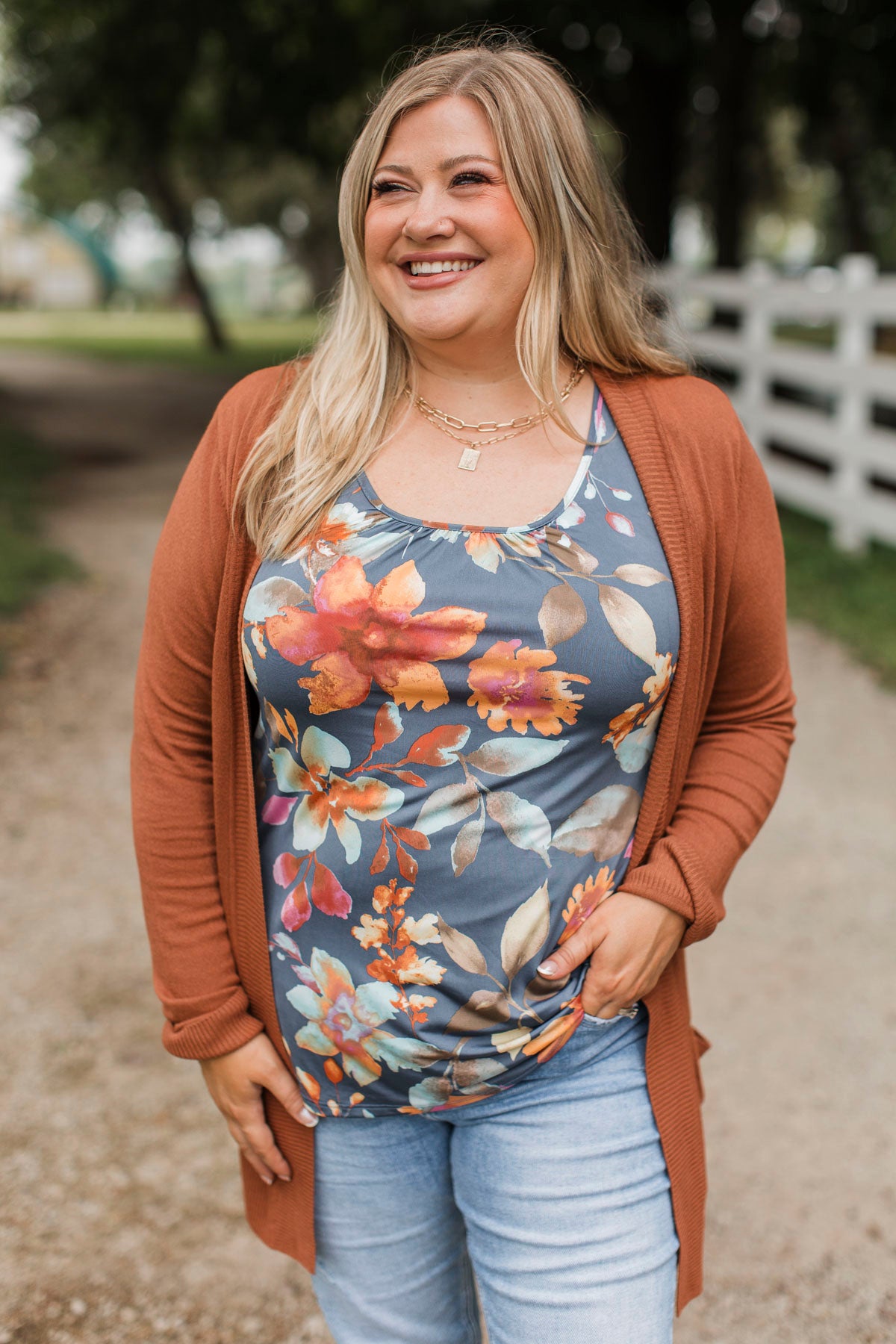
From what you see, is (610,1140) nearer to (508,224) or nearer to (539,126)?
(508,224)

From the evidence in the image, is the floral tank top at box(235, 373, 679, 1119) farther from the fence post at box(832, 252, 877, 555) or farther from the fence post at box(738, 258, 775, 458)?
the fence post at box(738, 258, 775, 458)

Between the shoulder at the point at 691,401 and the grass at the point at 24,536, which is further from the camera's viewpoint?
the grass at the point at 24,536

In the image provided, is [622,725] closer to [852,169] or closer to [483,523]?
[483,523]

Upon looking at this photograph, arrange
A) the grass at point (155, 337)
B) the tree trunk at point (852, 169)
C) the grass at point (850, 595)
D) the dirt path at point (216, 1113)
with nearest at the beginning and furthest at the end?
1. the dirt path at point (216, 1113)
2. the grass at point (850, 595)
3. the tree trunk at point (852, 169)
4. the grass at point (155, 337)

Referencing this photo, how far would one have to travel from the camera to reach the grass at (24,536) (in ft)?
24.3

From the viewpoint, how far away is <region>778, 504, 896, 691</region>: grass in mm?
6398

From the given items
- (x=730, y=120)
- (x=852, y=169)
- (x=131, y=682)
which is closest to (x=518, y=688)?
(x=131, y=682)

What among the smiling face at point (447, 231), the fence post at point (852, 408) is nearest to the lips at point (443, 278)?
the smiling face at point (447, 231)

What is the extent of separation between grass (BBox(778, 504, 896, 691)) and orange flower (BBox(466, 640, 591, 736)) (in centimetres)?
481

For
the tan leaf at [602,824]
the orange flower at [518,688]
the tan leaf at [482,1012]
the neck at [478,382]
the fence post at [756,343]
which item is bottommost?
the fence post at [756,343]

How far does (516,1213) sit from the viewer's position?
5.01 feet

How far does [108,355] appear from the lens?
2619 cm

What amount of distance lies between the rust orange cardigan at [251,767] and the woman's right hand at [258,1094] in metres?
0.02

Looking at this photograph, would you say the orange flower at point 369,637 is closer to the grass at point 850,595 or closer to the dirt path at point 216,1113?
the dirt path at point 216,1113
